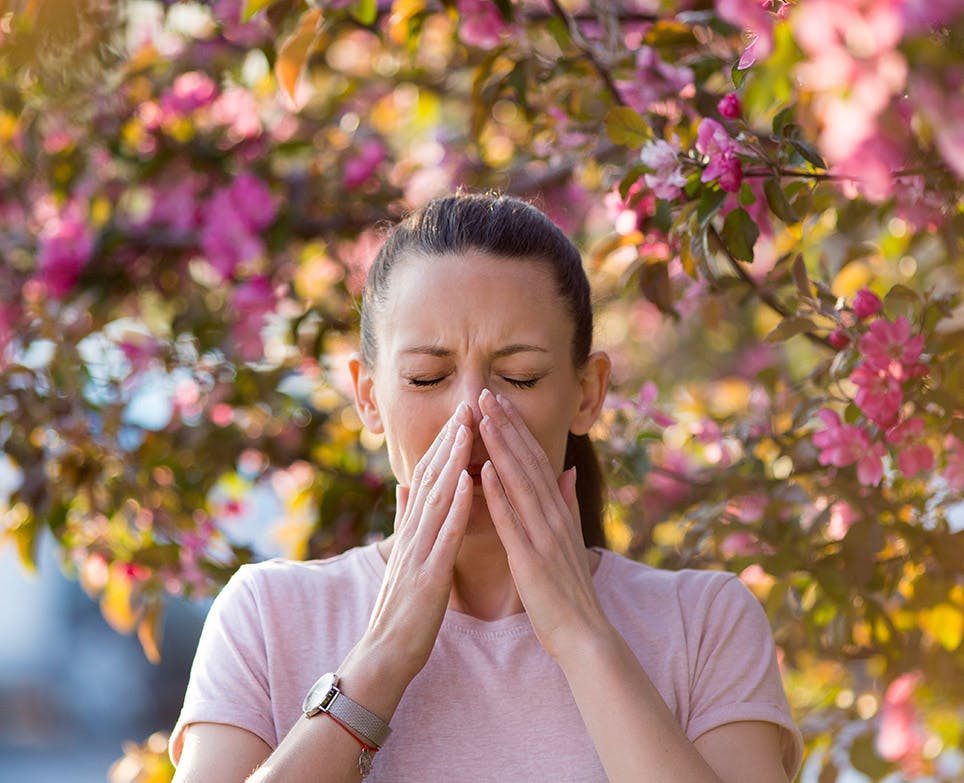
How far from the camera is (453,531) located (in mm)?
1754

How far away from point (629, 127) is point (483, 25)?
72 centimetres

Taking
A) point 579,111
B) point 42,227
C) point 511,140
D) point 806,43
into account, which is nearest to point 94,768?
point 42,227

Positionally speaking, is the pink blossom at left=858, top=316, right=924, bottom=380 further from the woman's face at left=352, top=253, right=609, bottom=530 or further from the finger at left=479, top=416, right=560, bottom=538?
the finger at left=479, top=416, right=560, bottom=538

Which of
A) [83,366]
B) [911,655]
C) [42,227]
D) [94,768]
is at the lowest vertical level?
[94,768]

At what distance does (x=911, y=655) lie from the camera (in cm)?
236

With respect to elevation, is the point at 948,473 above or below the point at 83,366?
below

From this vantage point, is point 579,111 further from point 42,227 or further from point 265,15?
point 42,227

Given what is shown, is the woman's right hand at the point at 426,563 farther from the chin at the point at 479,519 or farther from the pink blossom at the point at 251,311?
the pink blossom at the point at 251,311

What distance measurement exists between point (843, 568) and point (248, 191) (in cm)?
184

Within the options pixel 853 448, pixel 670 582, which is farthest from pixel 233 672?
pixel 853 448

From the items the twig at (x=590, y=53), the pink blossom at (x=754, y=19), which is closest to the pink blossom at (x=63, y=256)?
the twig at (x=590, y=53)

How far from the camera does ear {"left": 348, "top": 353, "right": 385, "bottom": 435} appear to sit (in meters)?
1.99

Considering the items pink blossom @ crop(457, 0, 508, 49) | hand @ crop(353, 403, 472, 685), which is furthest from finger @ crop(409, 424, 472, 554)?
pink blossom @ crop(457, 0, 508, 49)

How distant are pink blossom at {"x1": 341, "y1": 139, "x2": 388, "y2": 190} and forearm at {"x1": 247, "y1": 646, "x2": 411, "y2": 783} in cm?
190
